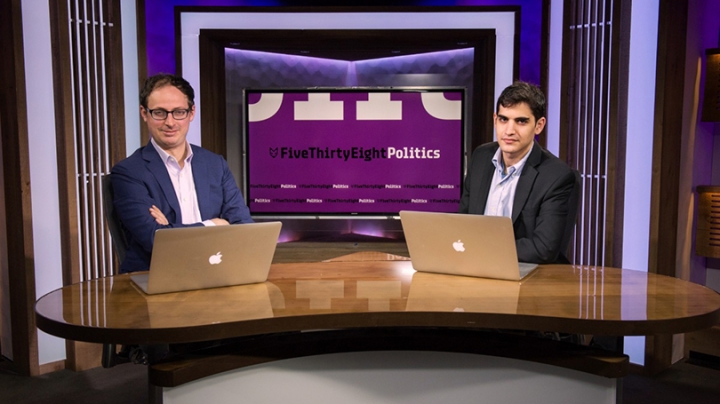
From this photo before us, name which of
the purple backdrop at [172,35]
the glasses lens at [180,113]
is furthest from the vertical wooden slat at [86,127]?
the glasses lens at [180,113]

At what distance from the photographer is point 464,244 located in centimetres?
194

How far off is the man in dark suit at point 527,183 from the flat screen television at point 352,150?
4.97ft

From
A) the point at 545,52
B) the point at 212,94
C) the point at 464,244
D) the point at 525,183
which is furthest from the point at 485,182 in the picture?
the point at 212,94

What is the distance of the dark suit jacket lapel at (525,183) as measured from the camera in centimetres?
250

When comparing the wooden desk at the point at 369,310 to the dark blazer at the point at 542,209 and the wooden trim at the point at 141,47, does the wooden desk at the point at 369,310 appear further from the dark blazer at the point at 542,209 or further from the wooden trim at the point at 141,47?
the wooden trim at the point at 141,47

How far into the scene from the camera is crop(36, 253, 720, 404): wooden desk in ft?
→ 4.91

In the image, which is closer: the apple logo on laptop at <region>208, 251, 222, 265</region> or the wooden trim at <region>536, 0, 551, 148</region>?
the apple logo on laptop at <region>208, 251, 222, 265</region>

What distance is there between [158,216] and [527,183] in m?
1.52

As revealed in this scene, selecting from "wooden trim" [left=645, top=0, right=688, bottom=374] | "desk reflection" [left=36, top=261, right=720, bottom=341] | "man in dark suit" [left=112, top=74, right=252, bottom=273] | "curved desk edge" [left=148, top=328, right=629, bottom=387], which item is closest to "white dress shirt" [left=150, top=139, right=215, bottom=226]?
"man in dark suit" [left=112, top=74, right=252, bottom=273]

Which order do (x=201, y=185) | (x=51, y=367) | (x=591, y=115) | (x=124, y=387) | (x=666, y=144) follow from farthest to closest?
(x=591, y=115) → (x=51, y=367) → (x=666, y=144) → (x=124, y=387) → (x=201, y=185)

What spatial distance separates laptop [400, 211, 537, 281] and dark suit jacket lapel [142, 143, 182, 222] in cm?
100

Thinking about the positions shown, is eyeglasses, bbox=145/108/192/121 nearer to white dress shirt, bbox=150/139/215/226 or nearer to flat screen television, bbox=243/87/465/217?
white dress shirt, bbox=150/139/215/226

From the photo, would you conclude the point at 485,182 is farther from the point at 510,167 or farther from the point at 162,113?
the point at 162,113

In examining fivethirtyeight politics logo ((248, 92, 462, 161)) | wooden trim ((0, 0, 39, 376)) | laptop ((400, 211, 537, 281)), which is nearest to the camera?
laptop ((400, 211, 537, 281))
